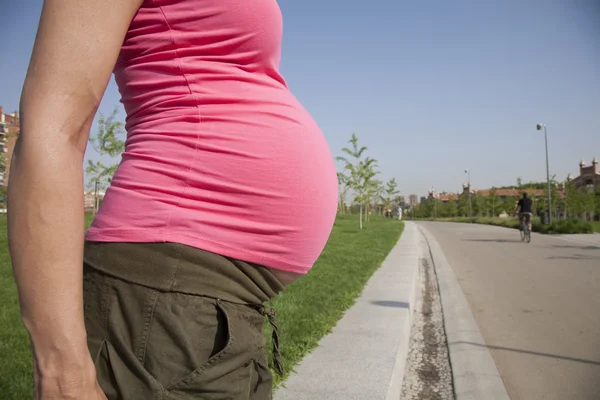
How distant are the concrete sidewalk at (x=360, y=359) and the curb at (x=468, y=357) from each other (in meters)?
0.41

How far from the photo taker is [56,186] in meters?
0.61

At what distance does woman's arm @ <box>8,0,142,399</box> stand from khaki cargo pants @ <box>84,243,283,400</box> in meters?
0.06

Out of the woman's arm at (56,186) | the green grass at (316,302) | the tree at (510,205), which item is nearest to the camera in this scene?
the woman's arm at (56,186)

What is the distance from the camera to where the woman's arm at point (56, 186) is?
0.60m

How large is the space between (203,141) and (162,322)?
0.32m

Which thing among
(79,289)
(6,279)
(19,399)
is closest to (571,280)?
(19,399)

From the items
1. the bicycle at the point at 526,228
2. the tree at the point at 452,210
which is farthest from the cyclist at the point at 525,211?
the tree at the point at 452,210

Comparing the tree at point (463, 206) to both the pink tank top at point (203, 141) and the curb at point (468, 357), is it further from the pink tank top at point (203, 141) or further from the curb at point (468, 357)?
the pink tank top at point (203, 141)

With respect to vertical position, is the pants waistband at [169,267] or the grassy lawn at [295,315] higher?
the pants waistband at [169,267]

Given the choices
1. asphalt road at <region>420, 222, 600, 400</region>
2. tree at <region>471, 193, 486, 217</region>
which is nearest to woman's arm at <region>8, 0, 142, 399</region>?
asphalt road at <region>420, 222, 600, 400</region>

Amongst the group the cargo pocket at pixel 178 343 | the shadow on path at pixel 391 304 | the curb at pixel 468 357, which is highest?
the cargo pocket at pixel 178 343

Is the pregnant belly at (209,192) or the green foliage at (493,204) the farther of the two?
the green foliage at (493,204)

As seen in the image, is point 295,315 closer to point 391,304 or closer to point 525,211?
point 391,304

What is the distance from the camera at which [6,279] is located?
5441 mm
